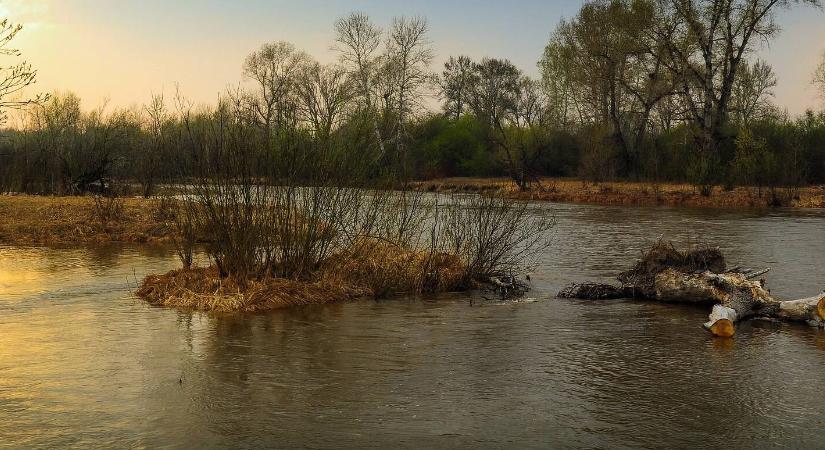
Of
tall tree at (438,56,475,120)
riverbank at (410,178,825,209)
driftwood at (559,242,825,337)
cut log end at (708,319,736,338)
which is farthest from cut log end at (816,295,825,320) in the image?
tall tree at (438,56,475,120)

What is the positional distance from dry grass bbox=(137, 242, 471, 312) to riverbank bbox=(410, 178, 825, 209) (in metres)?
20.7

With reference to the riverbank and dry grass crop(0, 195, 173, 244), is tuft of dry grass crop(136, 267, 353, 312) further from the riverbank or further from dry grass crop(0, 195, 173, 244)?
the riverbank

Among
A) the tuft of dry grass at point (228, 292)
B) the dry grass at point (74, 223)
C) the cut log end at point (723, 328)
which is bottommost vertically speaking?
the cut log end at point (723, 328)

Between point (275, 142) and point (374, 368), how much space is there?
546cm

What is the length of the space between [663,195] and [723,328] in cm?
3273

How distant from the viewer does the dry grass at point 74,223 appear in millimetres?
21094

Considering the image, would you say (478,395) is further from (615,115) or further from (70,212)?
(615,115)

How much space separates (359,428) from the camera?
6.57 m

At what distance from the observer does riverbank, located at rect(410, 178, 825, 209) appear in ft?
125

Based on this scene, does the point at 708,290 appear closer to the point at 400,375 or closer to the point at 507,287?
the point at 507,287

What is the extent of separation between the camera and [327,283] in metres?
13.2

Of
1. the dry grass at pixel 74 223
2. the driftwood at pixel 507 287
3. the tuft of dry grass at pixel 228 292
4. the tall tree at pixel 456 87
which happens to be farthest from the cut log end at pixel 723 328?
the tall tree at pixel 456 87

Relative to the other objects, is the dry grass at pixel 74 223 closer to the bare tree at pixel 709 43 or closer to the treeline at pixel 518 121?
the treeline at pixel 518 121

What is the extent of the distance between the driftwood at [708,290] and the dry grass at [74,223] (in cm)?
1259
